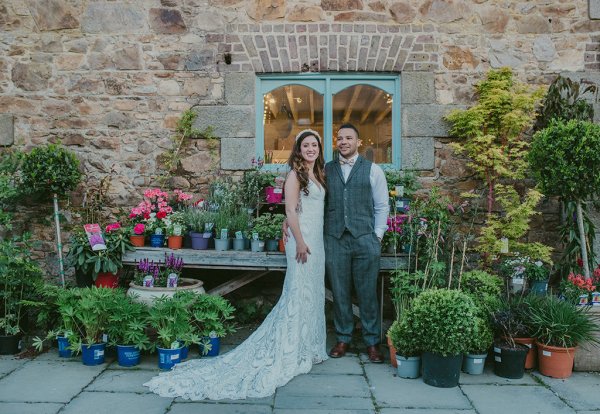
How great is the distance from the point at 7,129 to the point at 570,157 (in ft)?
19.1

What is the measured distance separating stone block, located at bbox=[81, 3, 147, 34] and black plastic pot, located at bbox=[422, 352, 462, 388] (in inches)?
181

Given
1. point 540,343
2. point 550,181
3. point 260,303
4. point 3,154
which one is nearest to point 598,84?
point 550,181

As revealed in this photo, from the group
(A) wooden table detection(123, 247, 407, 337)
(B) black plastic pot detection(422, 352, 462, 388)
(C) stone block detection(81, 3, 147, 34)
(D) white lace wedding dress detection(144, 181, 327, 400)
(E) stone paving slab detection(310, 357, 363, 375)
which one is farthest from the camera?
(C) stone block detection(81, 3, 147, 34)

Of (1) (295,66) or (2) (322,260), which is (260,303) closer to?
(2) (322,260)

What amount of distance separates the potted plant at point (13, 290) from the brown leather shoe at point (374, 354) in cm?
297

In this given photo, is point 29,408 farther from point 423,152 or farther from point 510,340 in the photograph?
point 423,152

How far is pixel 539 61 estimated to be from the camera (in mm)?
5902

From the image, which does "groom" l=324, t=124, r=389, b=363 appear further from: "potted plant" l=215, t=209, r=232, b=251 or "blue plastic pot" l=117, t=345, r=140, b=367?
"blue plastic pot" l=117, t=345, r=140, b=367

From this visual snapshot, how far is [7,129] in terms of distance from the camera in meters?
6.02

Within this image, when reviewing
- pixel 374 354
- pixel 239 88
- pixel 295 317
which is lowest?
pixel 374 354

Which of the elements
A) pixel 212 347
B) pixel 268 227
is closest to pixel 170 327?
pixel 212 347

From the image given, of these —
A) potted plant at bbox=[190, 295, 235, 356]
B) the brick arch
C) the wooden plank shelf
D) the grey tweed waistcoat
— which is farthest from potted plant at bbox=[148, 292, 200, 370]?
the brick arch

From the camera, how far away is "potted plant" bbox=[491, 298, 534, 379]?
4.23 meters

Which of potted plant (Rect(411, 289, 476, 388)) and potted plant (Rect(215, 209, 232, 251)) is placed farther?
potted plant (Rect(215, 209, 232, 251))
